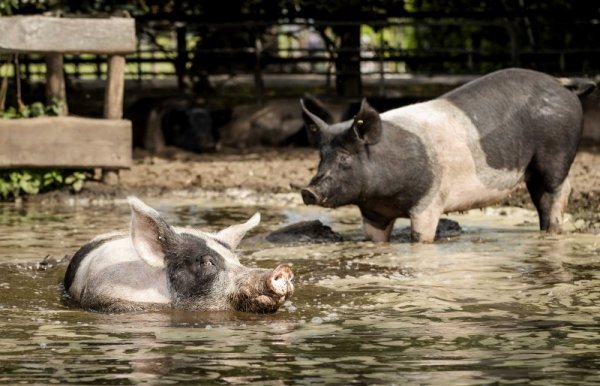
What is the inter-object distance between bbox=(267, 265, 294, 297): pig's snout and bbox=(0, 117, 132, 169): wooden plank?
22.1 feet

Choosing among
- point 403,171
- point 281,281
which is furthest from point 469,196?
point 281,281

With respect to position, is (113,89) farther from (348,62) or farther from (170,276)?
(170,276)

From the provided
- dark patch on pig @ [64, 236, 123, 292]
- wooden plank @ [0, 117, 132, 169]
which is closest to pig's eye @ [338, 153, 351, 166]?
dark patch on pig @ [64, 236, 123, 292]

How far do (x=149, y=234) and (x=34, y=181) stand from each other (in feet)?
20.9

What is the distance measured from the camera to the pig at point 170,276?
321 inches

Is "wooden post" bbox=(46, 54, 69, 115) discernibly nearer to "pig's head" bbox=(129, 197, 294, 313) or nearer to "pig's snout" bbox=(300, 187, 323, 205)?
"pig's snout" bbox=(300, 187, 323, 205)

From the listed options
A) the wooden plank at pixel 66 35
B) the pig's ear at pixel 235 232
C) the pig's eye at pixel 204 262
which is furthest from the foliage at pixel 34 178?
the pig's eye at pixel 204 262

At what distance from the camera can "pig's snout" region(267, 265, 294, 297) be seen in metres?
7.78

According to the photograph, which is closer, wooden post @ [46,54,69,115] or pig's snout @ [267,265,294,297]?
pig's snout @ [267,265,294,297]

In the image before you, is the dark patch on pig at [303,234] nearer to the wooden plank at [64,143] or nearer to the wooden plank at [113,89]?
the wooden plank at [64,143]

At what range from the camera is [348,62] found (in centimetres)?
1998

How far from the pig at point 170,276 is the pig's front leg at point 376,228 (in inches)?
113

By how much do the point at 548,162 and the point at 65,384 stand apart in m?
6.06

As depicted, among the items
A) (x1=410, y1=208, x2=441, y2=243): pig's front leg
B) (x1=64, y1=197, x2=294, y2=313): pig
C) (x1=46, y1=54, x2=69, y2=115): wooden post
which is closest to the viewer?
(x1=64, y1=197, x2=294, y2=313): pig
